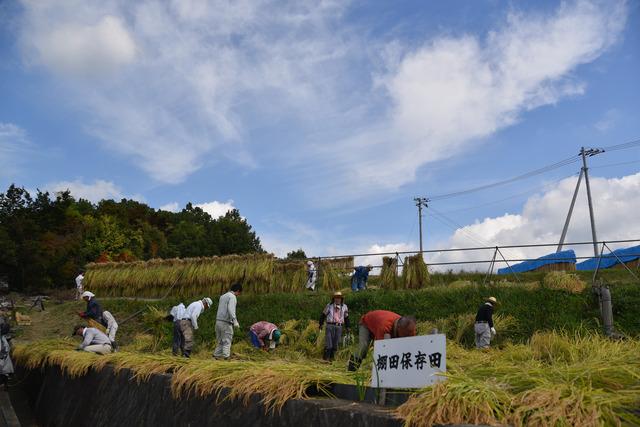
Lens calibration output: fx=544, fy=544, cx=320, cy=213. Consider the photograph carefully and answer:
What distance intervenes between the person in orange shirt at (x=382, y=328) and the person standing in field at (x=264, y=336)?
647 cm

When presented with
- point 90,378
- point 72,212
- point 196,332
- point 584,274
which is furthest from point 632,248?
point 72,212

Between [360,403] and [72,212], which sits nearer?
[360,403]

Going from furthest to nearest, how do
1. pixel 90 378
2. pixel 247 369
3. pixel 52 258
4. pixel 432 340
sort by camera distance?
pixel 52 258, pixel 90 378, pixel 247 369, pixel 432 340

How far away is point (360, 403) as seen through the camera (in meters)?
3.60

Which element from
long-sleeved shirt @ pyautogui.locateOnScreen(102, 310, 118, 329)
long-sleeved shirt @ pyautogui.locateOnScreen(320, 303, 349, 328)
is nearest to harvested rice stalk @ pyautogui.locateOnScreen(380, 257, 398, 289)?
long-sleeved shirt @ pyautogui.locateOnScreen(320, 303, 349, 328)

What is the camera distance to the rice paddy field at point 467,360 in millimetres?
2680

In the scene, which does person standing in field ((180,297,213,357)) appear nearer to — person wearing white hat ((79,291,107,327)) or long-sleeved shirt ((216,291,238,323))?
long-sleeved shirt ((216,291,238,323))

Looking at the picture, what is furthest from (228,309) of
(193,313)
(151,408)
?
(151,408)

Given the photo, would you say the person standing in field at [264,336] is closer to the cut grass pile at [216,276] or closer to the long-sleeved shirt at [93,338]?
the long-sleeved shirt at [93,338]

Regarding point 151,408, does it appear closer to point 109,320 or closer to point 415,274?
point 109,320

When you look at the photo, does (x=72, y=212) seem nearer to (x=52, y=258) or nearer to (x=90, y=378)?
(x=52, y=258)

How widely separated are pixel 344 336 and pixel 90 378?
7245 mm

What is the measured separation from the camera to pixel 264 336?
43.3 ft

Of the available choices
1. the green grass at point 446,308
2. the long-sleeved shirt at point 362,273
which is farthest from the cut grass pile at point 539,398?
the long-sleeved shirt at point 362,273
